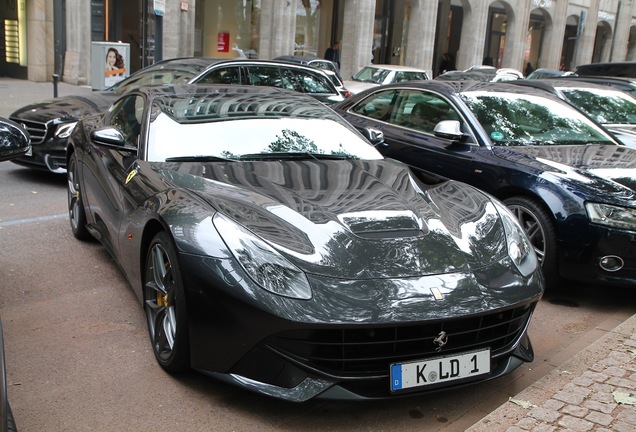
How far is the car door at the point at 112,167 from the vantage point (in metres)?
4.59

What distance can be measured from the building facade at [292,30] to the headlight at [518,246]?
11.5m

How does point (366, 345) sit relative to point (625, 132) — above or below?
below

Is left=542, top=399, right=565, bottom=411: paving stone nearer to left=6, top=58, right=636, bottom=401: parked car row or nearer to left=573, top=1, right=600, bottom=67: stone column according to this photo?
left=6, top=58, right=636, bottom=401: parked car row

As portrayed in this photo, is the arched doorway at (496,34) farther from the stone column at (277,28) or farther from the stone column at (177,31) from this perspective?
the stone column at (177,31)

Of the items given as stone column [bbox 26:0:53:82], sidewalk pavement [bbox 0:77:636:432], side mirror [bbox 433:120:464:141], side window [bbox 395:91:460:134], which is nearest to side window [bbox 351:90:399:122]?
side window [bbox 395:91:460:134]

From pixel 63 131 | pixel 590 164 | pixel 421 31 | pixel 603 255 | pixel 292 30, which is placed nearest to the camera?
pixel 603 255

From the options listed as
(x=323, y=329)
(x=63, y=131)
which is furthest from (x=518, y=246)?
(x=63, y=131)

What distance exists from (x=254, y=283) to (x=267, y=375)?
42 cm

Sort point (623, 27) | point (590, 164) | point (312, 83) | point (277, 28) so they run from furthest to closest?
point (623, 27) → point (277, 28) → point (312, 83) → point (590, 164)

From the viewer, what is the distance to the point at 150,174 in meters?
4.18

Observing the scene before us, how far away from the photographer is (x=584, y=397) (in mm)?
3449

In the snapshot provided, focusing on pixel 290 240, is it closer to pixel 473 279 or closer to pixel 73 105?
pixel 473 279

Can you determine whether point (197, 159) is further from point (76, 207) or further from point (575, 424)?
point (575, 424)

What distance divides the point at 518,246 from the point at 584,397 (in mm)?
Answer: 874
